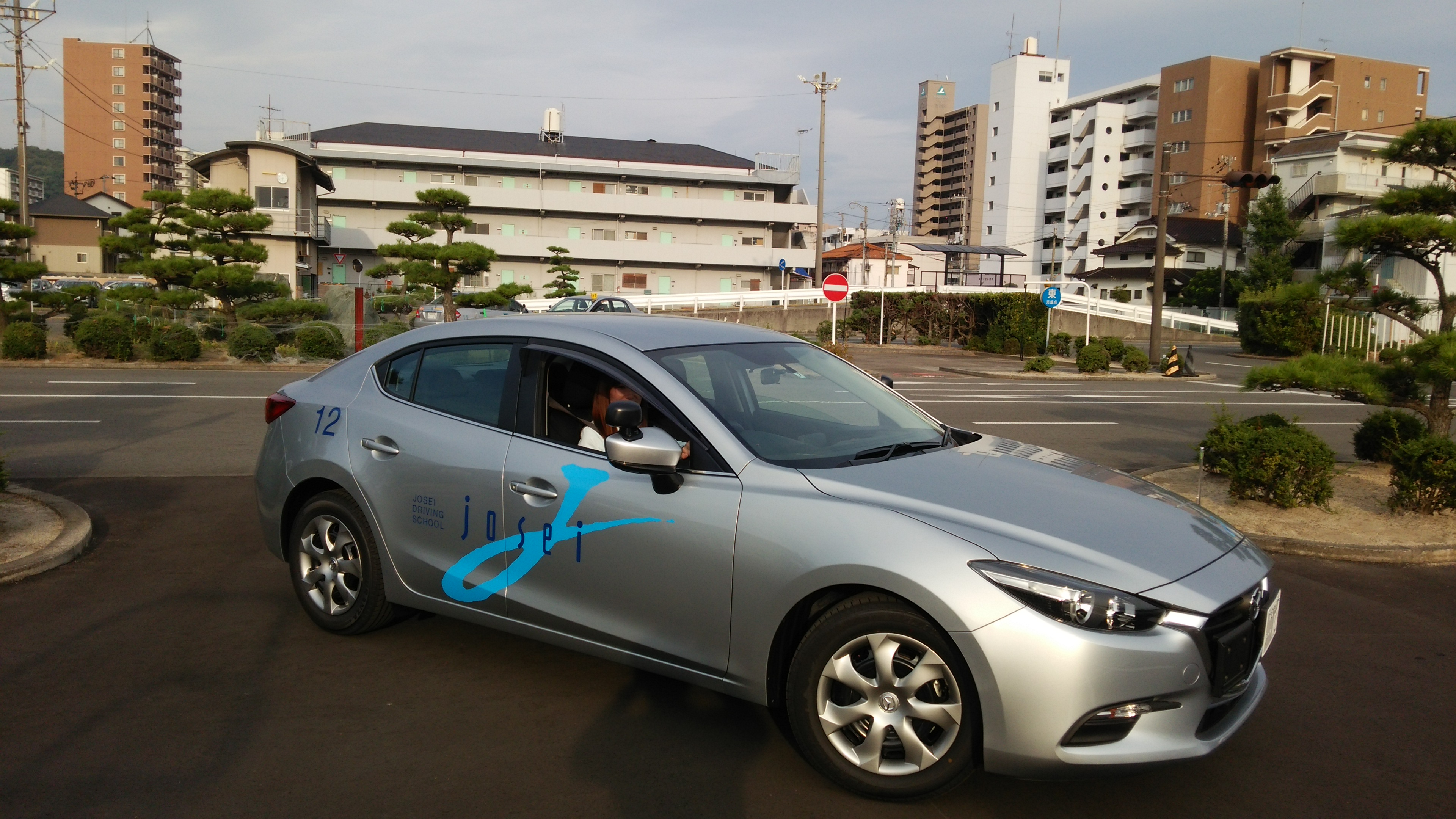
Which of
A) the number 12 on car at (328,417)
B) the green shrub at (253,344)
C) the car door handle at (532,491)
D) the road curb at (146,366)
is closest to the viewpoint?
the car door handle at (532,491)

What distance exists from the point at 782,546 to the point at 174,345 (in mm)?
22801

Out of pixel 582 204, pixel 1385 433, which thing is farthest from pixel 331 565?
pixel 582 204

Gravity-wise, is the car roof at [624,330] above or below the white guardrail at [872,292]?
below

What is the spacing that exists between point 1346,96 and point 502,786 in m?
89.1

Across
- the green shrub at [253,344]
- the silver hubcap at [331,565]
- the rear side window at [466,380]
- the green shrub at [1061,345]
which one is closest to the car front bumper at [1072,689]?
the rear side window at [466,380]

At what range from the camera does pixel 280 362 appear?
23438 millimetres

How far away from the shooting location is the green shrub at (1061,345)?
36969mm

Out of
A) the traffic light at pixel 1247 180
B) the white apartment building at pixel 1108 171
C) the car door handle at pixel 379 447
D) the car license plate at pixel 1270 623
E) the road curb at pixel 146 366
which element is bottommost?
the road curb at pixel 146 366

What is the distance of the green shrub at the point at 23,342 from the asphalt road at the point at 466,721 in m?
18.4

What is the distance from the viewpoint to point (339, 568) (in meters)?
5.10

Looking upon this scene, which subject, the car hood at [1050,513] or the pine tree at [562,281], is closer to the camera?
the car hood at [1050,513]

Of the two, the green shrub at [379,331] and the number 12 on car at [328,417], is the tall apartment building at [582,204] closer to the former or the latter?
the green shrub at [379,331]

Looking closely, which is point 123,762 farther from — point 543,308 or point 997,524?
point 543,308

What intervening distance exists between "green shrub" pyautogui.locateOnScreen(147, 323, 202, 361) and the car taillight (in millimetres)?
19627
